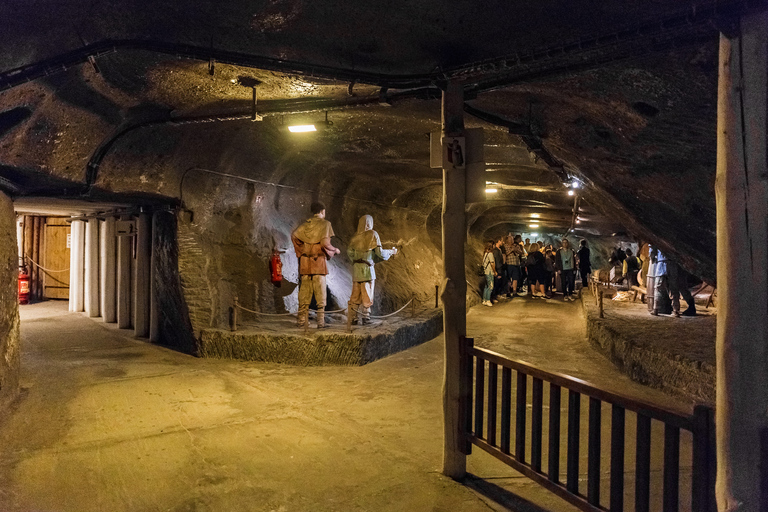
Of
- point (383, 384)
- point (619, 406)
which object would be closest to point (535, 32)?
point (619, 406)

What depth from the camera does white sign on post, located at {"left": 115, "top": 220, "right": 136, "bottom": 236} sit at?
10.4m

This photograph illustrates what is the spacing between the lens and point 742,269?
285 cm

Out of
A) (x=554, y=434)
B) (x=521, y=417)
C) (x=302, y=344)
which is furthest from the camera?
(x=302, y=344)

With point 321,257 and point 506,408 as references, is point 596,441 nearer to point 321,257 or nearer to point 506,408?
point 506,408

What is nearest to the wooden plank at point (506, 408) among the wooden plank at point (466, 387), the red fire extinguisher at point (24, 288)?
the wooden plank at point (466, 387)

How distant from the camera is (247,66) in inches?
201

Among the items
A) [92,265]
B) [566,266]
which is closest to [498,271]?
[566,266]

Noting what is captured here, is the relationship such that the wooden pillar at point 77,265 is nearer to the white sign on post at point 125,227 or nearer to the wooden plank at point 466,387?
the white sign on post at point 125,227

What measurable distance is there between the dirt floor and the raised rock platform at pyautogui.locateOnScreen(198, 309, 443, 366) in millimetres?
186

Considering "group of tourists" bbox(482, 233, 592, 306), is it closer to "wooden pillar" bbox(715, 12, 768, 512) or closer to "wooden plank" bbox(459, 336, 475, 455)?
"wooden plank" bbox(459, 336, 475, 455)

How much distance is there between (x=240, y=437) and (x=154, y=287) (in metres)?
5.21

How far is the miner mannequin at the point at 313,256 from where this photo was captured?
8.59 meters

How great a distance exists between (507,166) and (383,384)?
17.6 ft

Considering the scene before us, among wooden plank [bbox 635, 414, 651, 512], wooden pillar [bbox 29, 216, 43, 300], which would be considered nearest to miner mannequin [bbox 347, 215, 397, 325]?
wooden plank [bbox 635, 414, 651, 512]
